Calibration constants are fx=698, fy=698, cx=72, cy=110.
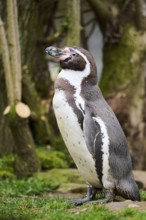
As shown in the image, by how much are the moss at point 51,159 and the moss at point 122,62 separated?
1470 mm

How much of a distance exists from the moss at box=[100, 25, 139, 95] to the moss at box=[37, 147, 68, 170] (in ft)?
4.82

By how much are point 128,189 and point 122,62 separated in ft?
18.2

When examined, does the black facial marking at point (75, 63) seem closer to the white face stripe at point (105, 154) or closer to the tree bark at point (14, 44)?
the white face stripe at point (105, 154)

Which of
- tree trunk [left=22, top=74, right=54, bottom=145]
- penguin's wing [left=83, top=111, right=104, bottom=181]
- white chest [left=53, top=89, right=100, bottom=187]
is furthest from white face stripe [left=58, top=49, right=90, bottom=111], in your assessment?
tree trunk [left=22, top=74, right=54, bottom=145]

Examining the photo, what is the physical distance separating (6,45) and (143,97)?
322cm

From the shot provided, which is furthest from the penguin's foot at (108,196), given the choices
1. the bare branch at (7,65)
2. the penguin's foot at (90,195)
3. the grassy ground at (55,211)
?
the bare branch at (7,65)

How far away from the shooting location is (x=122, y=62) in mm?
11633

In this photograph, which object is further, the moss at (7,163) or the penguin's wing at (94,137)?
the moss at (7,163)

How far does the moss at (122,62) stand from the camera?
37.7 ft

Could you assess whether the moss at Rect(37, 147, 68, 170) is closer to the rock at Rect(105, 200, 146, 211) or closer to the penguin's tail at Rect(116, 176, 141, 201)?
the penguin's tail at Rect(116, 176, 141, 201)

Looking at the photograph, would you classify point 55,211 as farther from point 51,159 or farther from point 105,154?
point 51,159

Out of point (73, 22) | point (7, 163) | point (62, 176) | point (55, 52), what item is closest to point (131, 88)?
point (73, 22)

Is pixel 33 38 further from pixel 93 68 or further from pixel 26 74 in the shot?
pixel 93 68

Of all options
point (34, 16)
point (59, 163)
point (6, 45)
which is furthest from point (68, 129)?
point (34, 16)
